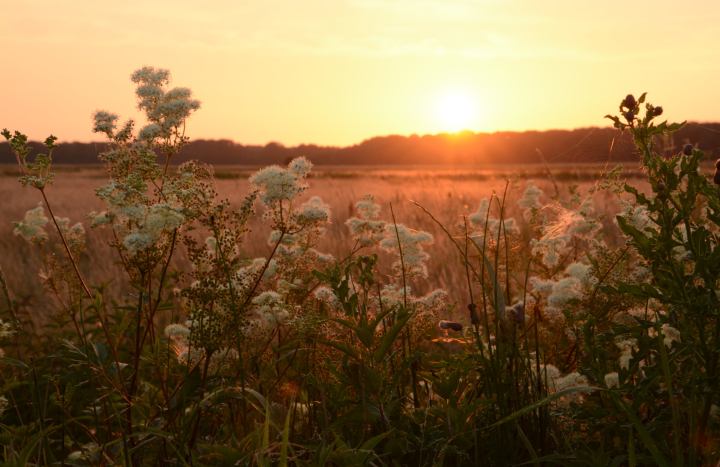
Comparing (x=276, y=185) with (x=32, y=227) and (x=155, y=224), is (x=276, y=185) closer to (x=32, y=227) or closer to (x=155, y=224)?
(x=155, y=224)

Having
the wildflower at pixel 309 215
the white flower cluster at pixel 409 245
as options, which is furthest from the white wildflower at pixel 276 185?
the white flower cluster at pixel 409 245

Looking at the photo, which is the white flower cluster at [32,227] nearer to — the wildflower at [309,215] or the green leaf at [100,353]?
the green leaf at [100,353]

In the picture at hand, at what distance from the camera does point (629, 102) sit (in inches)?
59.3

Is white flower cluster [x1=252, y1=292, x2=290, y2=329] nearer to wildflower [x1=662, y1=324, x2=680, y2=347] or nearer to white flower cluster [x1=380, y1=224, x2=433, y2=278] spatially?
white flower cluster [x1=380, y1=224, x2=433, y2=278]

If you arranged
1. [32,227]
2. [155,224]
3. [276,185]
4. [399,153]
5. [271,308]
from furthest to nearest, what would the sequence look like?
[399,153], [32,227], [271,308], [276,185], [155,224]

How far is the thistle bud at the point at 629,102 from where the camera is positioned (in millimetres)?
1499

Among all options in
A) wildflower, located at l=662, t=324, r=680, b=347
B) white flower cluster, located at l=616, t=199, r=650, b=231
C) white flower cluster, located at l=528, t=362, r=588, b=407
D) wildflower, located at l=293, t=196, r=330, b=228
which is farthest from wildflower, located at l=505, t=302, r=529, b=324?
wildflower, located at l=293, t=196, r=330, b=228

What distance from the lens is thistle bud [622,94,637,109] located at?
1499mm

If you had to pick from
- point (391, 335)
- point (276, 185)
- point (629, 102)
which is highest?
point (629, 102)

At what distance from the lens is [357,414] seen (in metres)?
1.66

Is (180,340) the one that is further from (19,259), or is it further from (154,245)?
(19,259)

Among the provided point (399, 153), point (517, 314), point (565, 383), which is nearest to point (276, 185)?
point (517, 314)

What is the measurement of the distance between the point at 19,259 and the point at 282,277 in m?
8.37

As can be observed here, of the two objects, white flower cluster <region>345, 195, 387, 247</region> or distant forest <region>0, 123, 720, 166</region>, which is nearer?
white flower cluster <region>345, 195, 387, 247</region>
